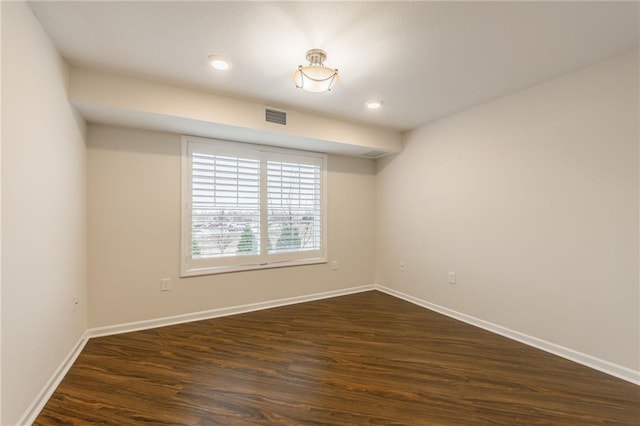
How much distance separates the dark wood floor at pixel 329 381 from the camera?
1695 millimetres

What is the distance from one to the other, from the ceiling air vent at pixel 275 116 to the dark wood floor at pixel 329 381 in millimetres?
2299

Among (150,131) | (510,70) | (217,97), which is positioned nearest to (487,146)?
(510,70)

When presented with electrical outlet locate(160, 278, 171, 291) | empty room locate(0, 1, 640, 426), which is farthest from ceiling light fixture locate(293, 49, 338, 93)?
electrical outlet locate(160, 278, 171, 291)

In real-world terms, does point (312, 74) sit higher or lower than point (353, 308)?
higher

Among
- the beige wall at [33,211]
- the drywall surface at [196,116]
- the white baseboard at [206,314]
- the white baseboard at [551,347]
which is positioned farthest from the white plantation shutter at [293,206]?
the beige wall at [33,211]

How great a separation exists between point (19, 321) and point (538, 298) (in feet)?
12.8

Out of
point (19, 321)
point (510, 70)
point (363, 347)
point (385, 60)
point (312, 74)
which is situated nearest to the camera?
point (19, 321)

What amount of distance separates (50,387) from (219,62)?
8.65 feet

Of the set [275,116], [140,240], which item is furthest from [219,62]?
[140,240]

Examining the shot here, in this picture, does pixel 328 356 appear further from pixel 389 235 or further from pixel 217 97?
pixel 217 97

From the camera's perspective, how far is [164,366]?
222 cm

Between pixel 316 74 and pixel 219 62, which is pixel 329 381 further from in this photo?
pixel 219 62

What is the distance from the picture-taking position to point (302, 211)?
13.1 feet

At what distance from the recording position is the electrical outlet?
307cm
